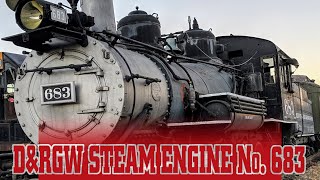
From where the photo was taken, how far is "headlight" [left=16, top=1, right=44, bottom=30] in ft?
14.9

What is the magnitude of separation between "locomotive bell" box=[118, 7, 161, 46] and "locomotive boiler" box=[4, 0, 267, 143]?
0.77 m

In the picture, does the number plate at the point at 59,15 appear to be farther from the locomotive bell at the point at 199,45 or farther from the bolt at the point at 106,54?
the locomotive bell at the point at 199,45

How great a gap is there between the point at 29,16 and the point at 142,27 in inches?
97.3

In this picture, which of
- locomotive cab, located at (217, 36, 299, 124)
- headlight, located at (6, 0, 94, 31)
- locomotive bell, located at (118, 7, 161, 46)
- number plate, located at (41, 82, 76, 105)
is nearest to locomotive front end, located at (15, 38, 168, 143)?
number plate, located at (41, 82, 76, 105)

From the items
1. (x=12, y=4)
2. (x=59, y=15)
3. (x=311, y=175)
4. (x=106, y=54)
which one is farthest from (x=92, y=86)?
(x=311, y=175)

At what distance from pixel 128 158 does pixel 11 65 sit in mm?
6225

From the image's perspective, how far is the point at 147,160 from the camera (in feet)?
16.1

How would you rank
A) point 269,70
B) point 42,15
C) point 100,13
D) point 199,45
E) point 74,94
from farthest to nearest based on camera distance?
point 269,70 → point 199,45 → point 100,13 → point 74,94 → point 42,15

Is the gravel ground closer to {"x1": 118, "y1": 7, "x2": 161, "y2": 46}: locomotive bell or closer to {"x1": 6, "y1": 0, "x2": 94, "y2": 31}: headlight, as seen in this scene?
{"x1": 118, "y1": 7, "x2": 161, "y2": 46}: locomotive bell

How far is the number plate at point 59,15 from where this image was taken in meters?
4.40

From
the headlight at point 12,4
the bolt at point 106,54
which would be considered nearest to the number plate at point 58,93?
the bolt at point 106,54

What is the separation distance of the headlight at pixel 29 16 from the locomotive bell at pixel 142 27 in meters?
2.38

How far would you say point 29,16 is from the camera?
4.62m

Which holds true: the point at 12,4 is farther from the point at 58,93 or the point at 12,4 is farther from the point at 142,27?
the point at 142,27
